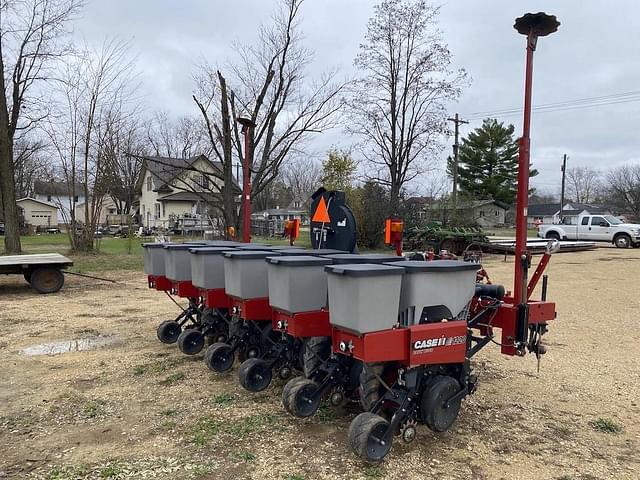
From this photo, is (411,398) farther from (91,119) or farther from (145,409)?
(91,119)

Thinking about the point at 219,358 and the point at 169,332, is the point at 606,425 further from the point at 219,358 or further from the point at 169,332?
the point at 169,332

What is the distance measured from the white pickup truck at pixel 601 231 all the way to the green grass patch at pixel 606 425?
75.2ft

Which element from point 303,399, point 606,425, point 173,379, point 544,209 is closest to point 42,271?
point 173,379

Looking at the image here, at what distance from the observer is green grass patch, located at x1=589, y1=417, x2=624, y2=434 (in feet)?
12.9

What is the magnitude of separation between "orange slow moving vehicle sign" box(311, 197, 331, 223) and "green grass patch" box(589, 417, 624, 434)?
2965 mm

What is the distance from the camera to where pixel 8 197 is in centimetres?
1480

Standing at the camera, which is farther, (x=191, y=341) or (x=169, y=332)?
(x=169, y=332)

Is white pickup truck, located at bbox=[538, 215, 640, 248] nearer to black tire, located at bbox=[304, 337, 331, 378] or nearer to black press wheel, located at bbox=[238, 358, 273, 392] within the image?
black press wheel, located at bbox=[238, 358, 273, 392]

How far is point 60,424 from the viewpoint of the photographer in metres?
3.97

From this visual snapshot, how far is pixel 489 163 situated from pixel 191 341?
48.8m

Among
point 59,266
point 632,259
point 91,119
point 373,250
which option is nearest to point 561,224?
point 632,259

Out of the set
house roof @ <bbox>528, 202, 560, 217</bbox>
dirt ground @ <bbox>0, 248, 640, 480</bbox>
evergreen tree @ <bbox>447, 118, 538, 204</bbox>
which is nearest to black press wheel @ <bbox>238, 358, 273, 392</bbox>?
dirt ground @ <bbox>0, 248, 640, 480</bbox>

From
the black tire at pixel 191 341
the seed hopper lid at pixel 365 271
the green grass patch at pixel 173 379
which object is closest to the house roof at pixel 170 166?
the black tire at pixel 191 341

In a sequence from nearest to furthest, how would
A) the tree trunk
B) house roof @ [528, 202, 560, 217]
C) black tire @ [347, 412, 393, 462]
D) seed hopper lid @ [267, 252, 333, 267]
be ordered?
black tire @ [347, 412, 393, 462], seed hopper lid @ [267, 252, 333, 267], the tree trunk, house roof @ [528, 202, 560, 217]
